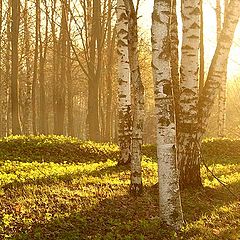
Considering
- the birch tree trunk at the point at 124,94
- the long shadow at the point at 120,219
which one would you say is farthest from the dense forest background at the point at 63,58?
the long shadow at the point at 120,219

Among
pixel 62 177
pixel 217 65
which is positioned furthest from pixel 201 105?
pixel 62 177

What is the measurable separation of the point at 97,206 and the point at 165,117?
262 cm

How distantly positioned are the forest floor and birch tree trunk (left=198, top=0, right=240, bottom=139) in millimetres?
1960

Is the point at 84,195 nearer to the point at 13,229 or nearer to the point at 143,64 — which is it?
the point at 13,229

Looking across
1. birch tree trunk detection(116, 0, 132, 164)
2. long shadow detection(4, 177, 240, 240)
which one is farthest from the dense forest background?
long shadow detection(4, 177, 240, 240)

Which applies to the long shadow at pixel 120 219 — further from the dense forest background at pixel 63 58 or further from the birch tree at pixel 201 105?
the dense forest background at pixel 63 58

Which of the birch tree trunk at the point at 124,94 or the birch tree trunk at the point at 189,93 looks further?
the birch tree trunk at the point at 124,94

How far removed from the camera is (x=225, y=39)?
37.5ft

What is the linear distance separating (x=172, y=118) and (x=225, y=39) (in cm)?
410

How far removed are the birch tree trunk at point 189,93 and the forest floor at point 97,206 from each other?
79 cm

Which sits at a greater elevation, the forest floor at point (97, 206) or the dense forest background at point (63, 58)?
the dense forest background at point (63, 58)

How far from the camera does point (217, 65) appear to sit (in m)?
11.4

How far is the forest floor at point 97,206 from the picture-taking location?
799 centimetres

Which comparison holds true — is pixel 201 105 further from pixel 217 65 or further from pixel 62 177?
pixel 62 177
